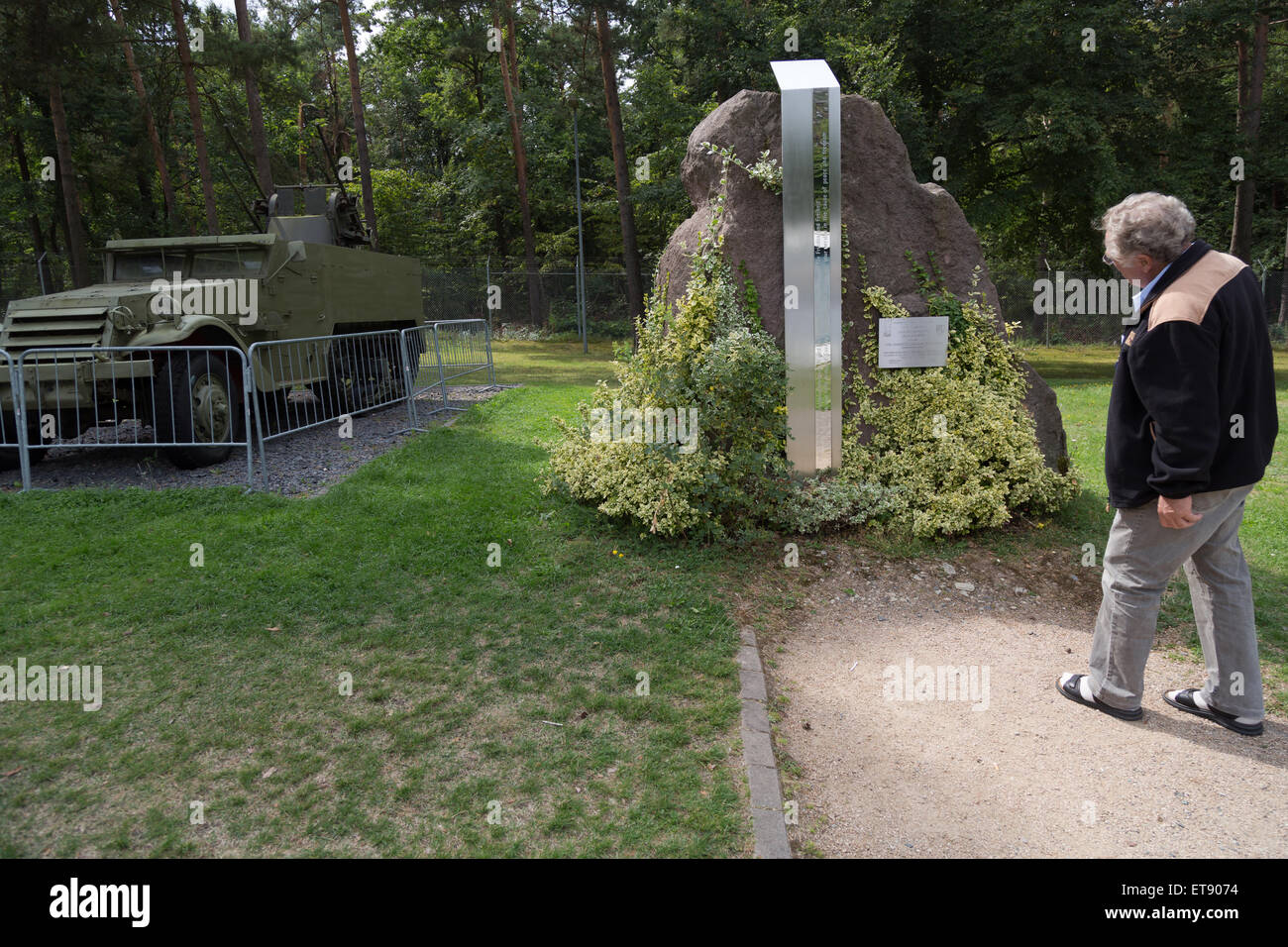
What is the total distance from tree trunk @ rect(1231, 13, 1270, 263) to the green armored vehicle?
17274mm

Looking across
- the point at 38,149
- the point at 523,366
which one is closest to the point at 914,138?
the point at 523,366

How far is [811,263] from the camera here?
615 cm

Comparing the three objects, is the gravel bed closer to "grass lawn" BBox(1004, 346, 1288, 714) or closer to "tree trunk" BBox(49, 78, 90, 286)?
"grass lawn" BBox(1004, 346, 1288, 714)

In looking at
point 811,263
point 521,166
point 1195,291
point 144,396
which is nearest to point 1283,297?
point 521,166

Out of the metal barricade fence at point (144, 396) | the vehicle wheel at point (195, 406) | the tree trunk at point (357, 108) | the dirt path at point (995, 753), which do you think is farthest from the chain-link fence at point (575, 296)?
the dirt path at point (995, 753)

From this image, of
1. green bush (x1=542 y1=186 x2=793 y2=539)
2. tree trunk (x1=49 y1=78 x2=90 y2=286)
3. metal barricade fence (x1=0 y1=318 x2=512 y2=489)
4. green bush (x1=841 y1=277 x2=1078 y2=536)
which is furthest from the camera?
tree trunk (x1=49 y1=78 x2=90 y2=286)

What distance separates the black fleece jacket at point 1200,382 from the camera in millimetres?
3029

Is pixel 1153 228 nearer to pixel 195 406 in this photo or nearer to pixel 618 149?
pixel 195 406

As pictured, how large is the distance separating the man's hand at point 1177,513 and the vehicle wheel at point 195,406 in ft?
22.6

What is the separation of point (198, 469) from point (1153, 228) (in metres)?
7.68

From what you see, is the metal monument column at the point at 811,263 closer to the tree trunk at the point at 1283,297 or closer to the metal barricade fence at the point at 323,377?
the metal barricade fence at the point at 323,377

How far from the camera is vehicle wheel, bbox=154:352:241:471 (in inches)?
293

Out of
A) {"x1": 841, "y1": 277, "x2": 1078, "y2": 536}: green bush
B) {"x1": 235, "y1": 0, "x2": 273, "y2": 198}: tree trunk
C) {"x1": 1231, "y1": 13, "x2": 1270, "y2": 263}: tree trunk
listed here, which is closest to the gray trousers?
{"x1": 841, "y1": 277, "x2": 1078, "y2": 536}: green bush

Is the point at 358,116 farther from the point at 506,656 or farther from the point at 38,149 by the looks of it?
the point at 506,656
